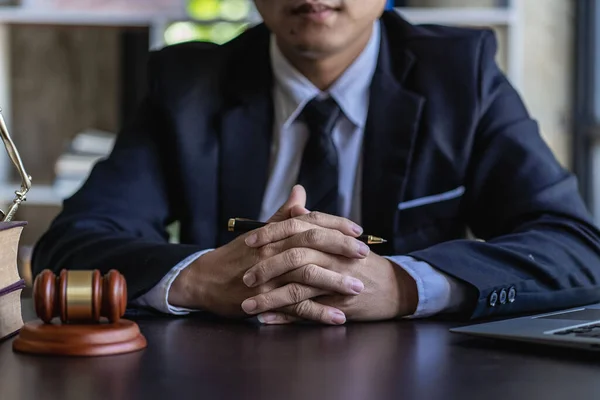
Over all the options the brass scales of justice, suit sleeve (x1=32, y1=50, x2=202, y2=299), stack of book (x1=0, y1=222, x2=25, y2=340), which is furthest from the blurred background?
the brass scales of justice

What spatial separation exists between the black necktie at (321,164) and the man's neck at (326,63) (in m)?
0.08

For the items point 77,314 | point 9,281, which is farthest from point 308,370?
point 9,281

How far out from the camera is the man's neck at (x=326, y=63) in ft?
6.19

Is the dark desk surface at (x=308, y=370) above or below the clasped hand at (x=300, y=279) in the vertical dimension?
below

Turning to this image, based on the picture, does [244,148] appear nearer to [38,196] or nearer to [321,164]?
→ [321,164]

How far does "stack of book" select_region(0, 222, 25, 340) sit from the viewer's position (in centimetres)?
103

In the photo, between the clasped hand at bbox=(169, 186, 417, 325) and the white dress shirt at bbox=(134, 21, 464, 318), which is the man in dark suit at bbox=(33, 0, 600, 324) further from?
the clasped hand at bbox=(169, 186, 417, 325)

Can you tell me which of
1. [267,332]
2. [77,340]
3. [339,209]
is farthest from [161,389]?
[339,209]

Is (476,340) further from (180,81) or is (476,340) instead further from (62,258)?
(180,81)

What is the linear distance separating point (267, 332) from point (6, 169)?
2.26 m

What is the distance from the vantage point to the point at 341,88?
1.88m

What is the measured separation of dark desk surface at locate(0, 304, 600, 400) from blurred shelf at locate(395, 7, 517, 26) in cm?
200

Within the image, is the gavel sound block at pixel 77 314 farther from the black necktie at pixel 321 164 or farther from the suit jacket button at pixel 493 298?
the black necktie at pixel 321 164

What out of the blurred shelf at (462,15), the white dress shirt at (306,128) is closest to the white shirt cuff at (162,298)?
the white dress shirt at (306,128)
